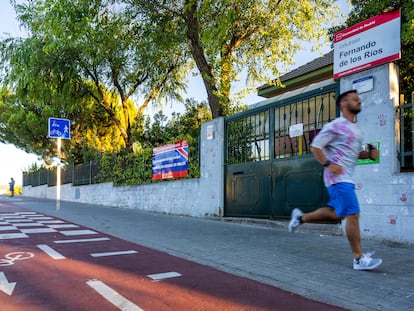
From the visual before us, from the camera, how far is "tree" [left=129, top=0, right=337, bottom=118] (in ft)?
39.9

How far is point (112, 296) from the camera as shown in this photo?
369 centimetres

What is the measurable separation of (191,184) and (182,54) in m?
7.39

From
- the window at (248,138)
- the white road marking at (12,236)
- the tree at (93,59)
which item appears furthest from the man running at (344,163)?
the tree at (93,59)

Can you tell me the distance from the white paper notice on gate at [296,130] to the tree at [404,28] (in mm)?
2065

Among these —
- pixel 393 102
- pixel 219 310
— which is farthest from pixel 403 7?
pixel 219 310

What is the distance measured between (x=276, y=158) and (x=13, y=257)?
577 cm

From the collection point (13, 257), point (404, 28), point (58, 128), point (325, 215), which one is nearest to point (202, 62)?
point (58, 128)

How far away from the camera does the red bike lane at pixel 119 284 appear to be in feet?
11.4

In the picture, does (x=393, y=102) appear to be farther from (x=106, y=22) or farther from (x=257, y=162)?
(x=106, y=22)

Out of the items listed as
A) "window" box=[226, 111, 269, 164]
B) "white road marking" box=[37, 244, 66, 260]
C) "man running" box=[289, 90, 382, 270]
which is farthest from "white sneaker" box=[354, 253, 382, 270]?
"window" box=[226, 111, 269, 164]

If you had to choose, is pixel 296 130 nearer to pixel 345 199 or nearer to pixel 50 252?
pixel 345 199

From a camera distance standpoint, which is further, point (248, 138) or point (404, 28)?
point (248, 138)

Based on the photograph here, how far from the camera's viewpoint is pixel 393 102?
6691 mm

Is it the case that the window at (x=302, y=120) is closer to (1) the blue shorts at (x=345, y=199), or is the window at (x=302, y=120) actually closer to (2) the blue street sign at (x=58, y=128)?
(1) the blue shorts at (x=345, y=199)
